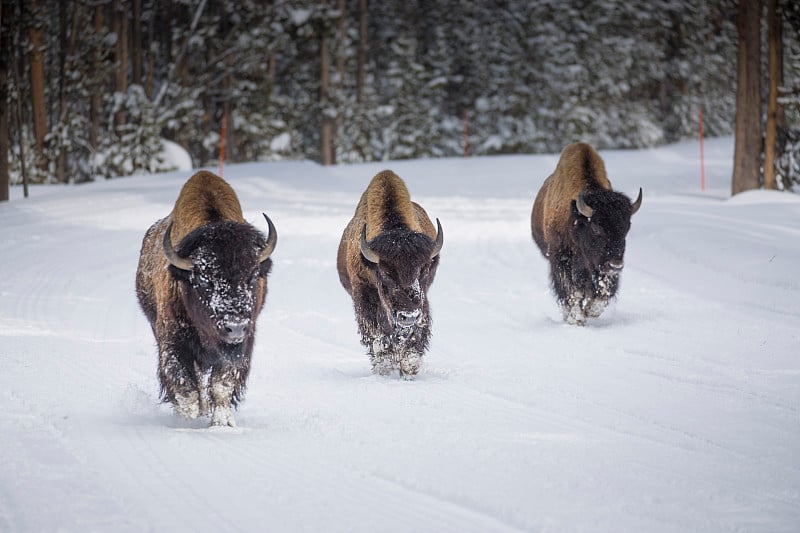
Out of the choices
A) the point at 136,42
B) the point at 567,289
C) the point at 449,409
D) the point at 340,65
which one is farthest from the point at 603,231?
the point at 136,42

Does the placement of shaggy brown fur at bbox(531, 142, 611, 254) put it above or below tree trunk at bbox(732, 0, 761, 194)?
below

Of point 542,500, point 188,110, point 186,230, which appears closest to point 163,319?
point 186,230

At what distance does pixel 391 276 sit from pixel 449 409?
4.68 ft

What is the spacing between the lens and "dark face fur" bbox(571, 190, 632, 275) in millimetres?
8594

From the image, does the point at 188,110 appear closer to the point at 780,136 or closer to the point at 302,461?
the point at 780,136

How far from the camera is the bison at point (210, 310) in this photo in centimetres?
529

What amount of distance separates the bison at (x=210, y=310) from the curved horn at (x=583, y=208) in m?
4.14

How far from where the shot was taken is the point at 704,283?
420 inches

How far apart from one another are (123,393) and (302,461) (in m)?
2.24

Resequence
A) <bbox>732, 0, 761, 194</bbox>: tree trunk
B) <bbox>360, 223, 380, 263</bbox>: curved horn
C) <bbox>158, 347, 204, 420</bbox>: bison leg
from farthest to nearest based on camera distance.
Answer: <bbox>732, 0, 761, 194</bbox>: tree trunk < <bbox>360, 223, 380, 263</bbox>: curved horn < <bbox>158, 347, 204, 420</bbox>: bison leg

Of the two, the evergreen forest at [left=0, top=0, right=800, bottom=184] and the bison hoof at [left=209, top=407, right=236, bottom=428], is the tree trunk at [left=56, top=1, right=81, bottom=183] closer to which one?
the evergreen forest at [left=0, top=0, right=800, bottom=184]

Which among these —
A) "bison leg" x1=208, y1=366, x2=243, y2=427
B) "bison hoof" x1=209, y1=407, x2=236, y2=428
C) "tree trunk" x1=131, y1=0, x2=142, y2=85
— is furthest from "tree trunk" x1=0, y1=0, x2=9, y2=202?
"bison hoof" x1=209, y1=407, x2=236, y2=428

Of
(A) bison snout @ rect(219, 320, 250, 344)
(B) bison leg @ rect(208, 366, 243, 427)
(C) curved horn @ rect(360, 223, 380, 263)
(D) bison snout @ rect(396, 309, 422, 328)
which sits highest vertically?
(C) curved horn @ rect(360, 223, 380, 263)

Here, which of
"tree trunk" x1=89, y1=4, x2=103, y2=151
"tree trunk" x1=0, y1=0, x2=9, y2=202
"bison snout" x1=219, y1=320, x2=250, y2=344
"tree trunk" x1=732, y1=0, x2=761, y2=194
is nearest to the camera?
"bison snout" x1=219, y1=320, x2=250, y2=344
